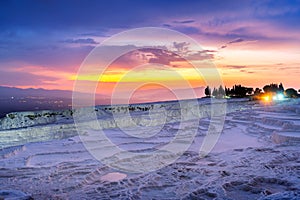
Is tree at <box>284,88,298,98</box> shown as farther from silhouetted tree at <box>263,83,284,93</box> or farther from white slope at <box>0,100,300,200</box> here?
white slope at <box>0,100,300,200</box>

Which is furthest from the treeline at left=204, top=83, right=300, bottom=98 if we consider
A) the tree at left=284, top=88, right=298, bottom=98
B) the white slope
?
the white slope

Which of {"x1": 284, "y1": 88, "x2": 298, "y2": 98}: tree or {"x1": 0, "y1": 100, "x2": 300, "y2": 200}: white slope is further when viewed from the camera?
{"x1": 284, "y1": 88, "x2": 298, "y2": 98}: tree

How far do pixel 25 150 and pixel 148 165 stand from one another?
17.9 ft

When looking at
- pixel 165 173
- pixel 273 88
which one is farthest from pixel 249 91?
pixel 165 173

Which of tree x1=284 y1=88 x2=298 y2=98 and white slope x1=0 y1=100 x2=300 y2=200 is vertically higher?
tree x1=284 y1=88 x2=298 y2=98

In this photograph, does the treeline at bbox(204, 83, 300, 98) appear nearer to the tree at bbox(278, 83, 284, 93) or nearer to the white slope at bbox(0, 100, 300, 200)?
the tree at bbox(278, 83, 284, 93)

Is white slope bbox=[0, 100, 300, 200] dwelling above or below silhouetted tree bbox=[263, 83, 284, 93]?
below

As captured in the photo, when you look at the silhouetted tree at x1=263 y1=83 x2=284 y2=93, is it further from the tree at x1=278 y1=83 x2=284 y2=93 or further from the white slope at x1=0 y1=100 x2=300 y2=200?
the white slope at x1=0 y1=100 x2=300 y2=200

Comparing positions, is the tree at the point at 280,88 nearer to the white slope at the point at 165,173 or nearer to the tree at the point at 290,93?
the tree at the point at 290,93

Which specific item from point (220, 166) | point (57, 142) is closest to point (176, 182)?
point (220, 166)

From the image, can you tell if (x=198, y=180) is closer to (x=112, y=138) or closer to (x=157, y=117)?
(x=112, y=138)

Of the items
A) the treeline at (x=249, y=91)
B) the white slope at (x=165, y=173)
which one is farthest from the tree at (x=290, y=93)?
the white slope at (x=165, y=173)

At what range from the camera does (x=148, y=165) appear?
28.2ft

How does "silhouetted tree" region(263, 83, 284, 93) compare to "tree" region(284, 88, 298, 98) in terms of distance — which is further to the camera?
"silhouetted tree" region(263, 83, 284, 93)
